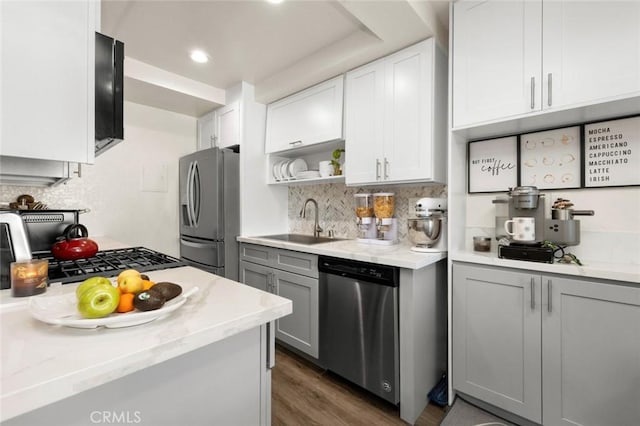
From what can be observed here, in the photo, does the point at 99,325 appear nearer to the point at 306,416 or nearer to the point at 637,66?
the point at 306,416

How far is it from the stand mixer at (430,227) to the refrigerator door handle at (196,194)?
2.15 m

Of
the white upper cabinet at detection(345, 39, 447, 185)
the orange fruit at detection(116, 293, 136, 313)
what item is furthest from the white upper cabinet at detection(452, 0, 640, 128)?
the orange fruit at detection(116, 293, 136, 313)

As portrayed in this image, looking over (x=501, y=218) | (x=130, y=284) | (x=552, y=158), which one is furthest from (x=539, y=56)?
(x=130, y=284)

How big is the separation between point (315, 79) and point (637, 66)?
1.96m

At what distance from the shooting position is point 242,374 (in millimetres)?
872

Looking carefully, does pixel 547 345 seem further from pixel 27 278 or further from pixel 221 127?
pixel 221 127

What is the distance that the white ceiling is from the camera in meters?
1.76

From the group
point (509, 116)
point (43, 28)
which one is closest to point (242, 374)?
point (43, 28)

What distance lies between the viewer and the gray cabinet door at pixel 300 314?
2111mm

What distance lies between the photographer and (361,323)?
1.82 metres

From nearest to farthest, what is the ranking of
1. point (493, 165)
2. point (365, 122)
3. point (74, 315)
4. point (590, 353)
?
point (74, 315) < point (590, 353) < point (493, 165) < point (365, 122)

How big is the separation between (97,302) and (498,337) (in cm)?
183

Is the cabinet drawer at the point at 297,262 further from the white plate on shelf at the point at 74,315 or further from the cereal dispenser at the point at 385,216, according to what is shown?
the white plate on shelf at the point at 74,315

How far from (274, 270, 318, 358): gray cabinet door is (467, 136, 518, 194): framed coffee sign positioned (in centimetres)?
136
